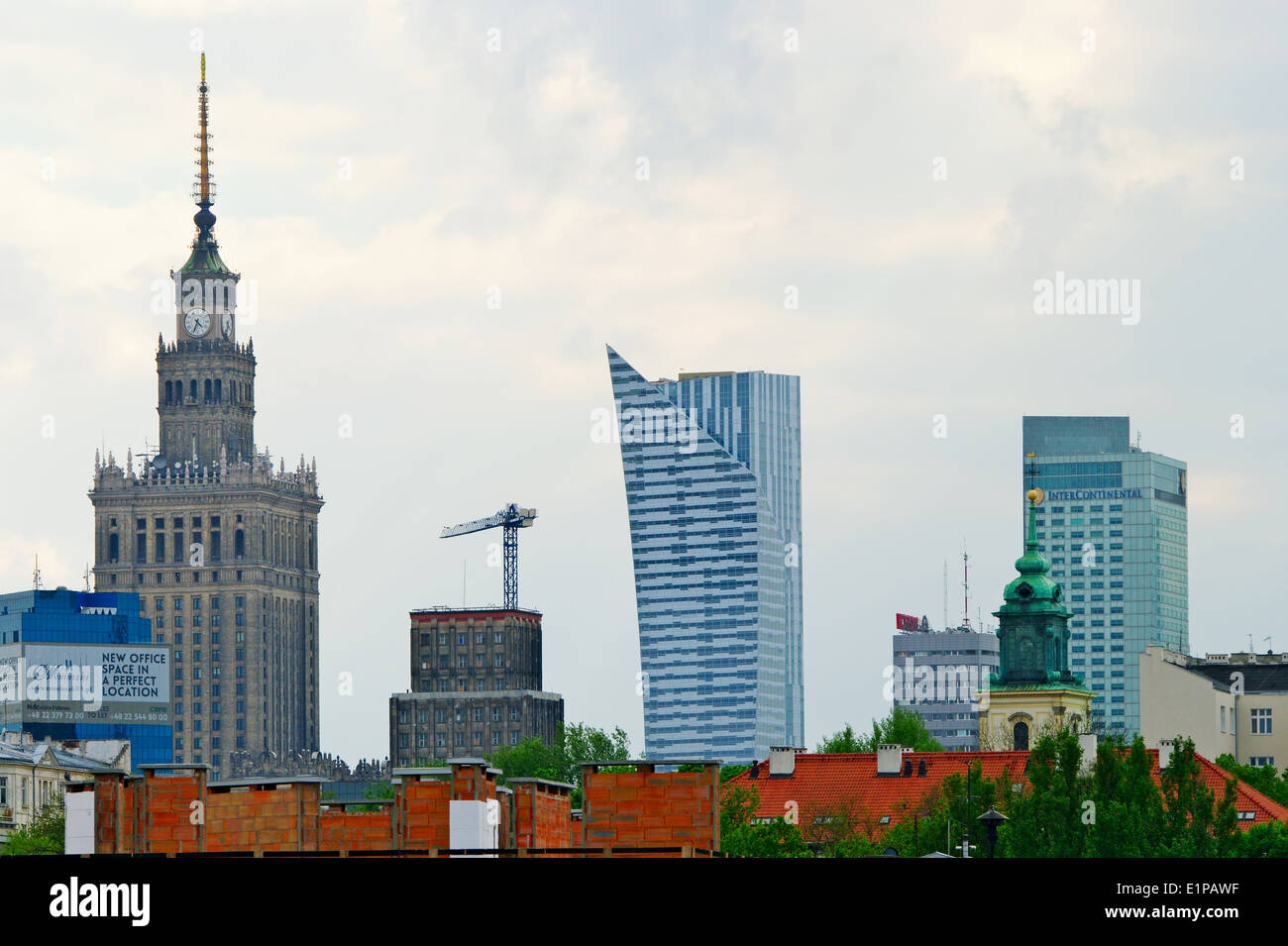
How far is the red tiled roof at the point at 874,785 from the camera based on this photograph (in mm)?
148375

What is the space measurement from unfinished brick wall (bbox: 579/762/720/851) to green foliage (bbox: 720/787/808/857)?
65.1 m

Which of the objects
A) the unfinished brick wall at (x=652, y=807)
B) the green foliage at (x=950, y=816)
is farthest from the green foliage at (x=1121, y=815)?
the unfinished brick wall at (x=652, y=807)

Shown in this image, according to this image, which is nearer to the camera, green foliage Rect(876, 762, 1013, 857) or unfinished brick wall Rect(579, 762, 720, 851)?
unfinished brick wall Rect(579, 762, 720, 851)

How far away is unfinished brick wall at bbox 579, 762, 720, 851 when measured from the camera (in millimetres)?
61281

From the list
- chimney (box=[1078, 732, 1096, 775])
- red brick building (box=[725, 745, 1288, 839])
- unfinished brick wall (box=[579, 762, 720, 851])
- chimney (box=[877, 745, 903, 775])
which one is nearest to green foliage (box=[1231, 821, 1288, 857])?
red brick building (box=[725, 745, 1288, 839])

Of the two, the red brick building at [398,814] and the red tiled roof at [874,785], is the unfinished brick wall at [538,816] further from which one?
the red tiled roof at [874,785]

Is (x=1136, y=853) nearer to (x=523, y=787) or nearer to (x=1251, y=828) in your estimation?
(x=1251, y=828)

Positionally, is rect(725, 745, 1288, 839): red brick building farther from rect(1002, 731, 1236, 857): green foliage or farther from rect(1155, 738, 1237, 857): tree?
rect(1155, 738, 1237, 857): tree

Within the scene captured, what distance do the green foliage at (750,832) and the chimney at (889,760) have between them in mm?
11834
